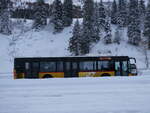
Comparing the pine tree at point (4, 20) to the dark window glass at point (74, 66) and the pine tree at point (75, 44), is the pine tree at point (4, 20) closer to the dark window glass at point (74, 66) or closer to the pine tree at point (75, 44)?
the pine tree at point (75, 44)

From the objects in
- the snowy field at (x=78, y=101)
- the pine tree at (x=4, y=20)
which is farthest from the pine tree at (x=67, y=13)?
the snowy field at (x=78, y=101)

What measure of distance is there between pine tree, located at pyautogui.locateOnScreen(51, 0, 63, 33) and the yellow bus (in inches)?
1229

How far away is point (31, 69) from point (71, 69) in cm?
367

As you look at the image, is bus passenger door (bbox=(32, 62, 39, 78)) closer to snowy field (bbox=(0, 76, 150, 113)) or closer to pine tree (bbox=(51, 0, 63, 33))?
snowy field (bbox=(0, 76, 150, 113))

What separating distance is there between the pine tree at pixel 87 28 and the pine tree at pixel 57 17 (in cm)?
621

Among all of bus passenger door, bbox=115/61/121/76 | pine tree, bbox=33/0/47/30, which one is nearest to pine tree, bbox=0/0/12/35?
pine tree, bbox=33/0/47/30

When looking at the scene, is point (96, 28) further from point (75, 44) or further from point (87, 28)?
point (75, 44)

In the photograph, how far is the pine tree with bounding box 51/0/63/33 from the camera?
4937 cm

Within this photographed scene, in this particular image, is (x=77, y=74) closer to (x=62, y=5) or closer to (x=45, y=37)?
(x=45, y=37)

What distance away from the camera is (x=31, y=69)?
1873 cm

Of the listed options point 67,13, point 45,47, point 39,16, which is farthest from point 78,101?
point 67,13

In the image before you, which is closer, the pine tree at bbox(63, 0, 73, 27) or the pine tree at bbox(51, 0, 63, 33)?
the pine tree at bbox(51, 0, 63, 33)

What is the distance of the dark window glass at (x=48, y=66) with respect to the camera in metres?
18.8

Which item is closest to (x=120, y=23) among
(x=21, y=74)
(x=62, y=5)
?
(x=62, y=5)
